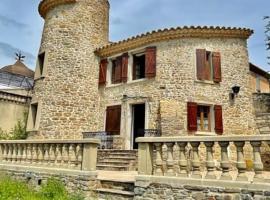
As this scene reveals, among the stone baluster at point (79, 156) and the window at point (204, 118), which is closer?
the stone baluster at point (79, 156)

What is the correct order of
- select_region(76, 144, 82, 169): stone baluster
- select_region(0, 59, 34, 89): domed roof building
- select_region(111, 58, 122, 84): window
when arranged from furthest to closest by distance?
1. select_region(0, 59, 34, 89): domed roof building
2. select_region(111, 58, 122, 84): window
3. select_region(76, 144, 82, 169): stone baluster

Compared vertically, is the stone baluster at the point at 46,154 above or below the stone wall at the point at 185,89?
below

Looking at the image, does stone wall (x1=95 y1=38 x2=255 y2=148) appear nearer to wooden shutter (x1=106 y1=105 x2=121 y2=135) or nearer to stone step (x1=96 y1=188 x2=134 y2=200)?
wooden shutter (x1=106 y1=105 x2=121 y2=135)

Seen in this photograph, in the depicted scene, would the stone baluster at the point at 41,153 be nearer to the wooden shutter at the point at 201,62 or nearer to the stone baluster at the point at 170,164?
the stone baluster at the point at 170,164

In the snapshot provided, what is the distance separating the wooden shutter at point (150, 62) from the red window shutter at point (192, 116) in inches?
94.6

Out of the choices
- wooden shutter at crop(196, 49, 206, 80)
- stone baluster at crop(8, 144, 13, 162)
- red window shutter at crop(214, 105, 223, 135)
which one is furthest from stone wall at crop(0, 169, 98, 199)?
wooden shutter at crop(196, 49, 206, 80)

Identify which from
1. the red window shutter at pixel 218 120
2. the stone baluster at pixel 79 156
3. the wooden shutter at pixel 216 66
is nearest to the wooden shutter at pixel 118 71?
the wooden shutter at pixel 216 66

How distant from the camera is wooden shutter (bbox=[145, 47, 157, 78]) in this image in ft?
44.1

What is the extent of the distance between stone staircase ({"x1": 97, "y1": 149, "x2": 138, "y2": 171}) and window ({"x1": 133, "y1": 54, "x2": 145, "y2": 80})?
4693 millimetres

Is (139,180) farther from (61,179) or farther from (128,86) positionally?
(128,86)

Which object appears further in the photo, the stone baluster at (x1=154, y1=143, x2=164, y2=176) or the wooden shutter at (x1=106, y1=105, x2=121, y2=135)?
the wooden shutter at (x1=106, y1=105, x2=121, y2=135)

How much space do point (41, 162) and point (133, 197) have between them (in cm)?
357

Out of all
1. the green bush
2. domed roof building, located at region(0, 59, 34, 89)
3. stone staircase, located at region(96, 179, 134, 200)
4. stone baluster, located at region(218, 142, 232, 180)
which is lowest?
the green bush

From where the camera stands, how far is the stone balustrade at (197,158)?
4858 millimetres
